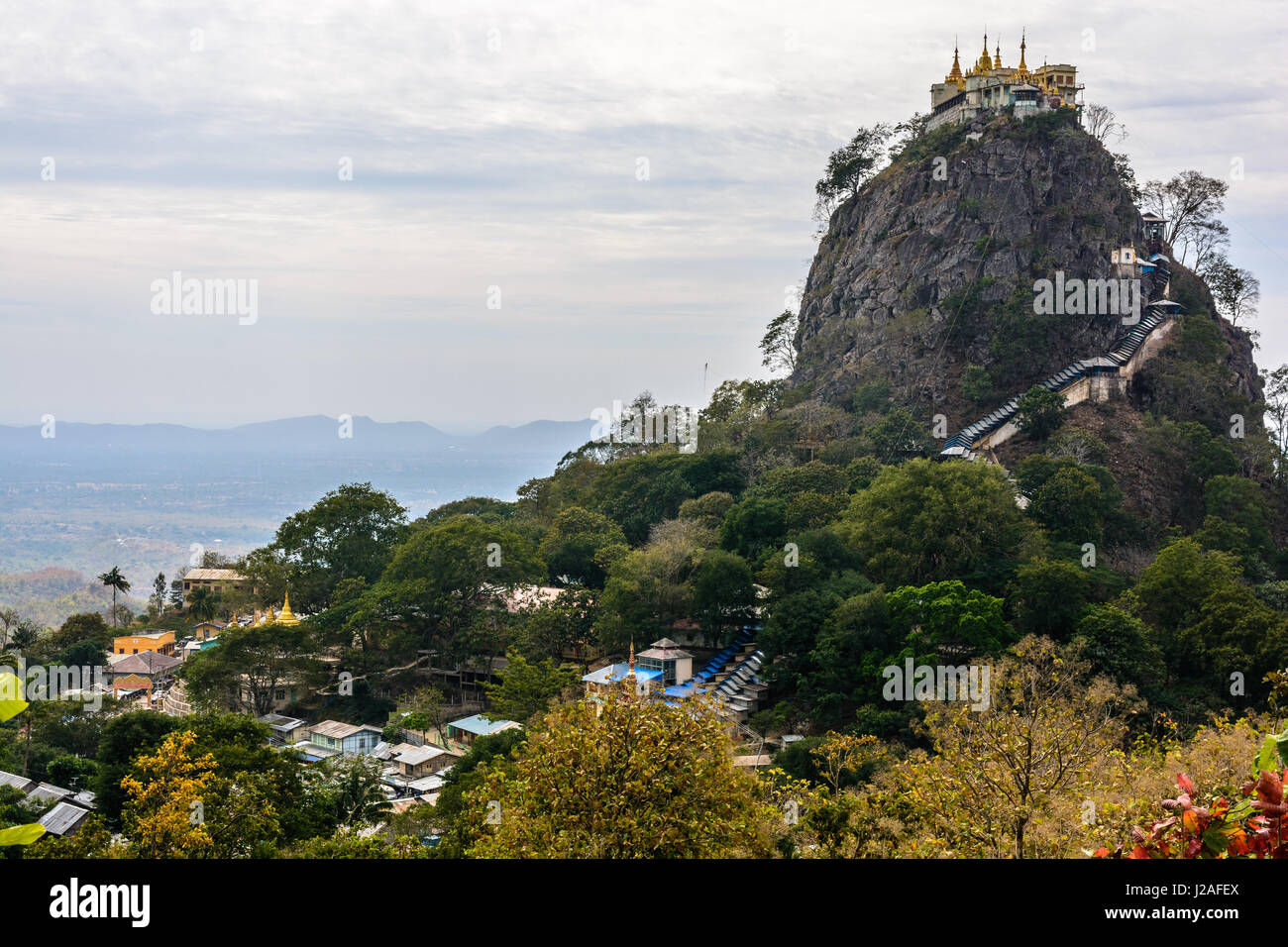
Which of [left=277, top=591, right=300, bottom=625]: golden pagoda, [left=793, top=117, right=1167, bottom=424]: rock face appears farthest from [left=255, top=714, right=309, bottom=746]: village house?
[left=793, top=117, right=1167, bottom=424]: rock face

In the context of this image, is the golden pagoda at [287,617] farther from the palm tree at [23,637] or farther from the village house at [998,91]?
the village house at [998,91]

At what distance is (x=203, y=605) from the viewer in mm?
53375

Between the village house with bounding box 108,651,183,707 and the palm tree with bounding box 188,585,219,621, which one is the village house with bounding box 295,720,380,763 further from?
the palm tree with bounding box 188,585,219,621

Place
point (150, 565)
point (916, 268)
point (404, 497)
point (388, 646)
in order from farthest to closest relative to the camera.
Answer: point (404, 497) < point (150, 565) < point (916, 268) < point (388, 646)

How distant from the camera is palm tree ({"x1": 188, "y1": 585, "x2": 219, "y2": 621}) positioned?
53.3 m

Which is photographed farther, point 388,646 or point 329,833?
point 388,646

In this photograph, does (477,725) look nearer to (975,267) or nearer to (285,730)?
(285,730)

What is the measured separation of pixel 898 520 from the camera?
2962 cm

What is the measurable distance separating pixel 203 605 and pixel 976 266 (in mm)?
39988

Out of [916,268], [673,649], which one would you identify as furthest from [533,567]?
[916,268]

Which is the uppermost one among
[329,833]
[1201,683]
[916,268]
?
[916,268]

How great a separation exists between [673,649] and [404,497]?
162467mm
